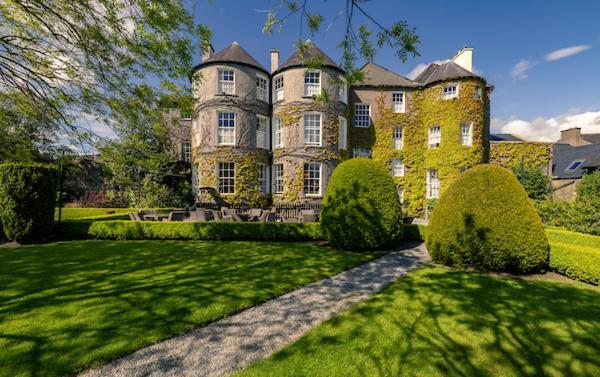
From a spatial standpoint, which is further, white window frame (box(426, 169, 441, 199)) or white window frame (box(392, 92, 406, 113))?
white window frame (box(392, 92, 406, 113))

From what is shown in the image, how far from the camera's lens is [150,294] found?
548 centimetres

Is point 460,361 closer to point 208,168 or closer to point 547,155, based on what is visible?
point 208,168

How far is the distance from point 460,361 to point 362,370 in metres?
1.37

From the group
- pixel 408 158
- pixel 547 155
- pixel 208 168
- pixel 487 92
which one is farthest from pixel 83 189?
pixel 547 155

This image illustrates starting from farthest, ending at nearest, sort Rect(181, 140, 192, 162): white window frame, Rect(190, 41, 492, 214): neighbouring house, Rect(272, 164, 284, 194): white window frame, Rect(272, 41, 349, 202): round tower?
Rect(181, 140, 192, 162): white window frame
Rect(272, 164, 284, 194): white window frame
Rect(272, 41, 349, 202): round tower
Rect(190, 41, 492, 214): neighbouring house

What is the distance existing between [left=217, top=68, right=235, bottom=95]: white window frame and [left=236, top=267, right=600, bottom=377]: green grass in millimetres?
17238

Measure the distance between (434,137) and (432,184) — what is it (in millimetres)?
3829

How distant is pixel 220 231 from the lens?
12055 millimetres

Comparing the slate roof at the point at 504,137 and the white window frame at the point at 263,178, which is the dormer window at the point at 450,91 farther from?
the white window frame at the point at 263,178

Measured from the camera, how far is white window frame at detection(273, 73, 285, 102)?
19.7 metres

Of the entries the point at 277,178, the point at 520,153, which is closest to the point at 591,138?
the point at 520,153

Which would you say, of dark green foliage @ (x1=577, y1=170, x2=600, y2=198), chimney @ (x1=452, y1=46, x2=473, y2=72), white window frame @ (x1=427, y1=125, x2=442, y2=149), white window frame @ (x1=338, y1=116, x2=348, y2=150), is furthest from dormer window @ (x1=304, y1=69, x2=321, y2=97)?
dark green foliage @ (x1=577, y1=170, x2=600, y2=198)

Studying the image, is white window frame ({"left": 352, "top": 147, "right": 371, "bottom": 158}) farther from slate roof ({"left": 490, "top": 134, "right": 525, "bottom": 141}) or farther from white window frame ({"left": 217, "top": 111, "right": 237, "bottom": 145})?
slate roof ({"left": 490, "top": 134, "right": 525, "bottom": 141})

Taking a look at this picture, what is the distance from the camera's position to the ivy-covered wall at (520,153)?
21.6 m
